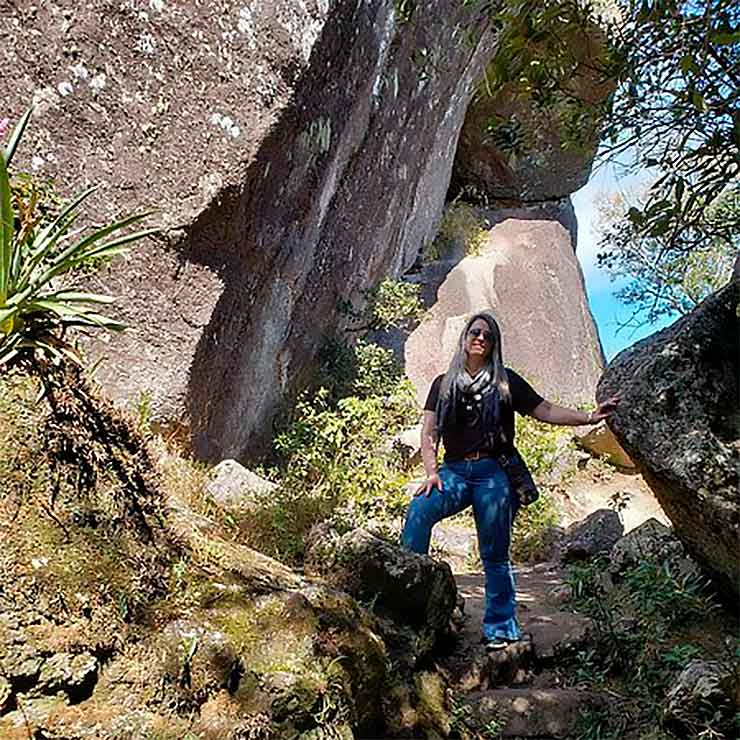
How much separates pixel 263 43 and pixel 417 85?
3.61m

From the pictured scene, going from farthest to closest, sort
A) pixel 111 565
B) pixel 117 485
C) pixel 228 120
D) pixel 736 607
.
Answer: pixel 228 120
pixel 736 607
pixel 117 485
pixel 111 565

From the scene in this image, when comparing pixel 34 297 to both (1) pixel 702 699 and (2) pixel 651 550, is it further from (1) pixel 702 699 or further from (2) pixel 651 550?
(2) pixel 651 550

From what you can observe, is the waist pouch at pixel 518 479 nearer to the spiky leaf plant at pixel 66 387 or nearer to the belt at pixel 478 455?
the belt at pixel 478 455

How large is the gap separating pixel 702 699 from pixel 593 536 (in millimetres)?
4856

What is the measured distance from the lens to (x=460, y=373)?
408cm

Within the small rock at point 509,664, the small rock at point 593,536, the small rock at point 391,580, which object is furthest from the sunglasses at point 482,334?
the small rock at point 593,536

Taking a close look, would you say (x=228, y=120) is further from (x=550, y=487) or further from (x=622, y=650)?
(x=550, y=487)

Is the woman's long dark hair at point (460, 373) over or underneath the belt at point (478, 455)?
over

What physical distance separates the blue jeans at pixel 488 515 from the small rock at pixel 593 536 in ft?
11.5

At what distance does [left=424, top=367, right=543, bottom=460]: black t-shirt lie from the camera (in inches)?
156

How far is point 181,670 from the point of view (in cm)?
228

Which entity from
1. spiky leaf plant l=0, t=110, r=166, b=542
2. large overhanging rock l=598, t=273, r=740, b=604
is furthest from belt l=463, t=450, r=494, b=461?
spiky leaf plant l=0, t=110, r=166, b=542

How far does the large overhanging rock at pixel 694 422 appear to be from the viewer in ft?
12.6

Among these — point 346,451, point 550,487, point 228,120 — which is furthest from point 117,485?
point 550,487
